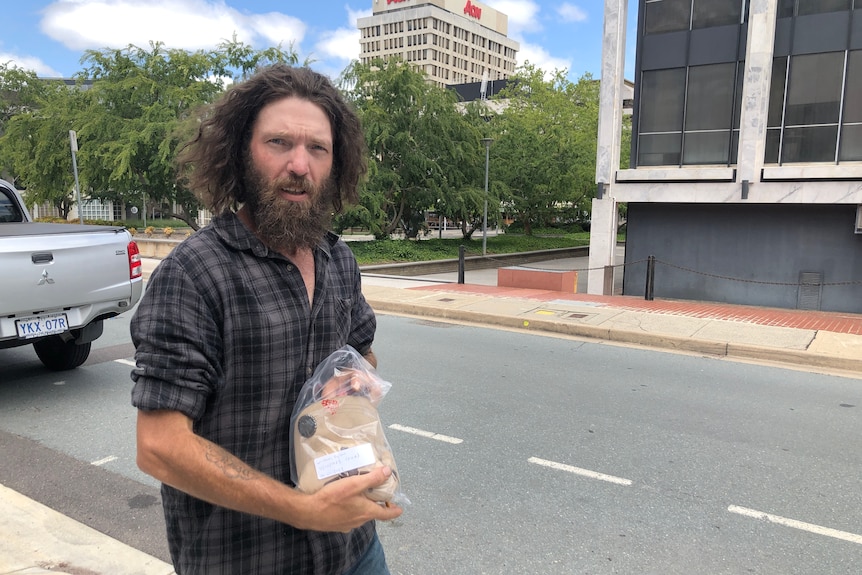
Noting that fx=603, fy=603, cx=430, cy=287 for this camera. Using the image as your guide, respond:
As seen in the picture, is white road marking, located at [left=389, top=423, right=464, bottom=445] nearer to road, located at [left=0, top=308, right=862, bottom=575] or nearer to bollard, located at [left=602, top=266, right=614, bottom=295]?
road, located at [left=0, top=308, right=862, bottom=575]

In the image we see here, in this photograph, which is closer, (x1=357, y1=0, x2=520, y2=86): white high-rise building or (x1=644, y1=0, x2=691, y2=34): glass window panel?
(x1=644, y1=0, x2=691, y2=34): glass window panel

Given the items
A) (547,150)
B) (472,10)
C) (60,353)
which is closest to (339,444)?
(60,353)

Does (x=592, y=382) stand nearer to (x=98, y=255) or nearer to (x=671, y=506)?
(x=671, y=506)

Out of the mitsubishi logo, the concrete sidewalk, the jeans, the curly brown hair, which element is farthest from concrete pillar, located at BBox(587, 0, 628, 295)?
the curly brown hair

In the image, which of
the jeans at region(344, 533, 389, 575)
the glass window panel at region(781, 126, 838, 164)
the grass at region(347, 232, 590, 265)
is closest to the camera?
the jeans at region(344, 533, 389, 575)

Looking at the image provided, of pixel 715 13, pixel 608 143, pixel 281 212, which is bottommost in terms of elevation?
pixel 281 212

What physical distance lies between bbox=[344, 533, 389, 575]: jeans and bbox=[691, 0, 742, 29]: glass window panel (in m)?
16.0

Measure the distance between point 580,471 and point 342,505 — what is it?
3295 millimetres

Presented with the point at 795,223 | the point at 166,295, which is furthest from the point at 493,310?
the point at 166,295

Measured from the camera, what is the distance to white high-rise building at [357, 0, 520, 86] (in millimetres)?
125125

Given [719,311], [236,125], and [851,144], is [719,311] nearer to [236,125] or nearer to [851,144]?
[851,144]

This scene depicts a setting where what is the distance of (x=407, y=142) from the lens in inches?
872

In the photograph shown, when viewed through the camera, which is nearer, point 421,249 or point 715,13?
point 715,13

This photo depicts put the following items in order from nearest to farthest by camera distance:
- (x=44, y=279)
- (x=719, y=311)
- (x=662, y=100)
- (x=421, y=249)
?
(x=44, y=279)
(x=719, y=311)
(x=662, y=100)
(x=421, y=249)
